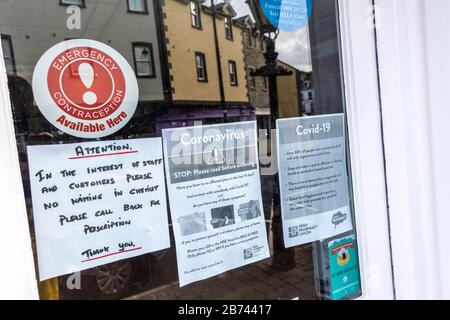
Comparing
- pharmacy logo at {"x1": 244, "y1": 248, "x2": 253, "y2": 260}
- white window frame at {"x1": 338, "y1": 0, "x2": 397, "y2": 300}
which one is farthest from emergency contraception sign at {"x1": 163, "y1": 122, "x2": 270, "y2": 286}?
white window frame at {"x1": 338, "y1": 0, "x2": 397, "y2": 300}

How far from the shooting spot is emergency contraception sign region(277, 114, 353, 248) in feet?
4.77

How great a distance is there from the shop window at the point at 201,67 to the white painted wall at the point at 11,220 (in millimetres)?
606

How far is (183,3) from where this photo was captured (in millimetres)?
1244

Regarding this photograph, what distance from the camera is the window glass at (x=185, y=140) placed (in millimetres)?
1034

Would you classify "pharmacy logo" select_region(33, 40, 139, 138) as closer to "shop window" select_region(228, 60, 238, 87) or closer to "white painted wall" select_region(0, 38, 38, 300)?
"white painted wall" select_region(0, 38, 38, 300)

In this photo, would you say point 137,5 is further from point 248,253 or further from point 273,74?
point 248,253

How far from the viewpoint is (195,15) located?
127cm

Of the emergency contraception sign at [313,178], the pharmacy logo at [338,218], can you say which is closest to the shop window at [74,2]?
the emergency contraception sign at [313,178]

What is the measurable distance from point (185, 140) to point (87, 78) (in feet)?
1.23

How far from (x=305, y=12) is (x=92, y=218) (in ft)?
3.87

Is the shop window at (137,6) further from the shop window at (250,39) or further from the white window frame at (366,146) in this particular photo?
the white window frame at (366,146)

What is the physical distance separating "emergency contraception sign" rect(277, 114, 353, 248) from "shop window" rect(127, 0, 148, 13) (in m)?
0.66
